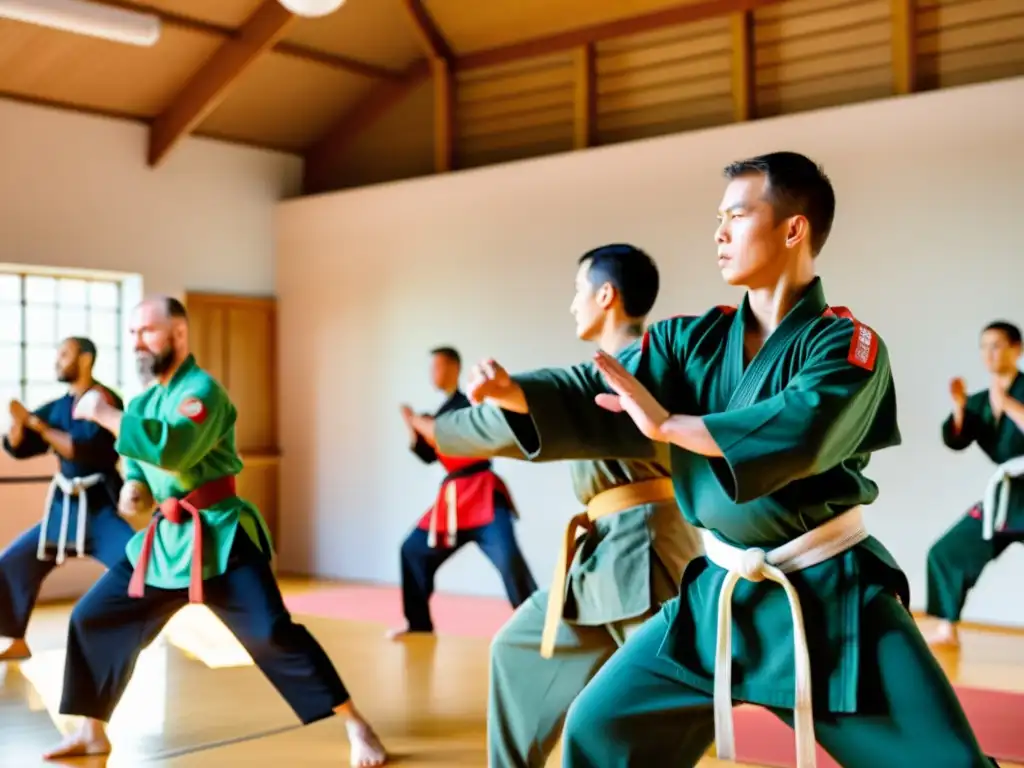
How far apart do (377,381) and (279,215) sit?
4.20ft

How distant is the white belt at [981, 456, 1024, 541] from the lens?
4426mm

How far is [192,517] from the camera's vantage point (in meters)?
2.99

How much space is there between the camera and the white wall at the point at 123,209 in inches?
243

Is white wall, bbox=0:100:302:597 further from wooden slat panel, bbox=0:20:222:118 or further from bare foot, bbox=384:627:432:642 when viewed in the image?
bare foot, bbox=384:627:432:642

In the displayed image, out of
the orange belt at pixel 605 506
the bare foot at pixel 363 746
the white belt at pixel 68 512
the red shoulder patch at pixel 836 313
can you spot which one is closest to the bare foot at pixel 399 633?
the white belt at pixel 68 512

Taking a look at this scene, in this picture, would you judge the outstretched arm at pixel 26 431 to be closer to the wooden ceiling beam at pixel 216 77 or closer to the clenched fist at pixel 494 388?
the wooden ceiling beam at pixel 216 77

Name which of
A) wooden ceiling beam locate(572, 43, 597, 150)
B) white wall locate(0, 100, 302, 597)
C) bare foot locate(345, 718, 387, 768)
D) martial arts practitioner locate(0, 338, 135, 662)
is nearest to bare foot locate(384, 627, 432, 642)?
martial arts practitioner locate(0, 338, 135, 662)

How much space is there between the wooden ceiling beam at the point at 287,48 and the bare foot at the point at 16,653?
2803 mm

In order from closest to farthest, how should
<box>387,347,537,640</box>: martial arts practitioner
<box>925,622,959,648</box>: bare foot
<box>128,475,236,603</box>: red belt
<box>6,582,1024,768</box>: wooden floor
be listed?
<box>128,475,236,603</box>: red belt
<box>6,582,1024,768</box>: wooden floor
<box>925,622,959,648</box>: bare foot
<box>387,347,537,640</box>: martial arts practitioner

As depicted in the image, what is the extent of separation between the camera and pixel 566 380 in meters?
1.88

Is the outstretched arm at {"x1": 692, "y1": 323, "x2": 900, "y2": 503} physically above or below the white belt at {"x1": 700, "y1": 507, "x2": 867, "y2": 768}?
above

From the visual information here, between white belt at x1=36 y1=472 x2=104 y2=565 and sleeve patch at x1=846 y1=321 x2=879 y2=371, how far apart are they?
11.2 feet

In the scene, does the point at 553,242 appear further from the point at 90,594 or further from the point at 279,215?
the point at 90,594

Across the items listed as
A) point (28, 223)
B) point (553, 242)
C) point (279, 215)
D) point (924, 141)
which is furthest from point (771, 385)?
point (279, 215)
